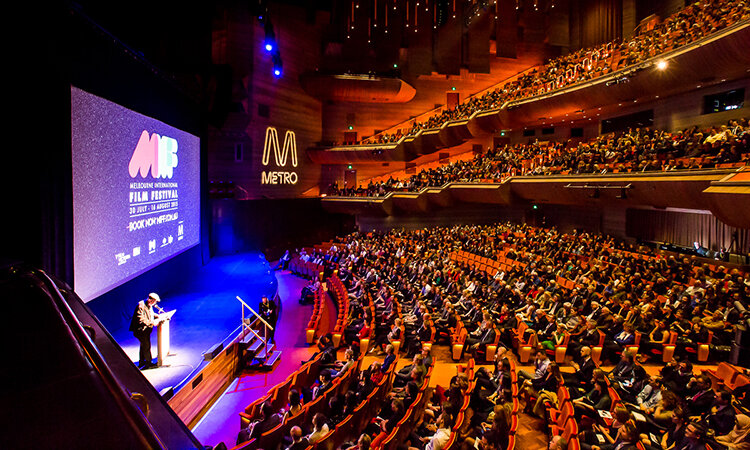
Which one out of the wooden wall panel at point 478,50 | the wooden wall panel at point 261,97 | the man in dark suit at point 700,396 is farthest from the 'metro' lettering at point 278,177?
the man in dark suit at point 700,396

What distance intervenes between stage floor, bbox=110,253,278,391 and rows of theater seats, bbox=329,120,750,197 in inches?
396

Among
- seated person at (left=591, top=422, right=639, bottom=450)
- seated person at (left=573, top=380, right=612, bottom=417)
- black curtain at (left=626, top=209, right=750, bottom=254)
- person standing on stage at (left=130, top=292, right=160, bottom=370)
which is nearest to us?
seated person at (left=591, top=422, right=639, bottom=450)

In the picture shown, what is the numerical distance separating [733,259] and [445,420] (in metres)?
14.0

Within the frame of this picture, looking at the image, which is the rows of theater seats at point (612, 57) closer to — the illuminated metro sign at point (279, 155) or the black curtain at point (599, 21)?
the black curtain at point (599, 21)

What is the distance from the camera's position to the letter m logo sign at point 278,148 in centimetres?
2192

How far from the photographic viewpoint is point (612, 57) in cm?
1709

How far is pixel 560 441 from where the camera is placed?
4152 mm

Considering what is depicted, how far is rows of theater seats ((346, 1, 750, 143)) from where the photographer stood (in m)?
12.7

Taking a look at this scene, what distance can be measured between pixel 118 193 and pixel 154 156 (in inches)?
80.2

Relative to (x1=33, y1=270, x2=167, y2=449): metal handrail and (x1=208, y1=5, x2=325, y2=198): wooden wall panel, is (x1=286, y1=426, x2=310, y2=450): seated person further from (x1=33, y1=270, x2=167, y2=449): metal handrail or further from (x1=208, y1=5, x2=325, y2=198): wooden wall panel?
(x1=208, y1=5, x2=325, y2=198): wooden wall panel

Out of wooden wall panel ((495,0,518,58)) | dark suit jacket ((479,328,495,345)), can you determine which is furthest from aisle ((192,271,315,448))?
Result: wooden wall panel ((495,0,518,58))

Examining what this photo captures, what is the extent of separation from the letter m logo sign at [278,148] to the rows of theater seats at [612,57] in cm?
447

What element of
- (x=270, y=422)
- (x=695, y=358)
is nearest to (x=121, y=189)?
(x=270, y=422)

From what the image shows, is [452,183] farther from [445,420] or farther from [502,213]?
[445,420]
